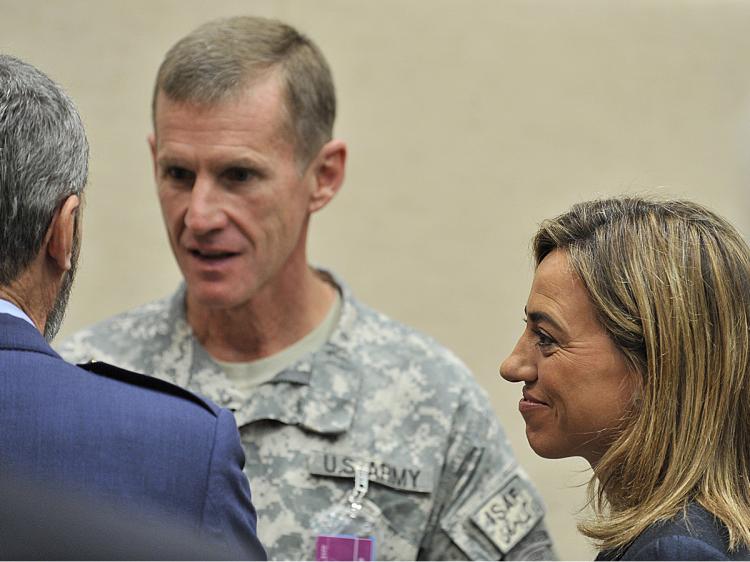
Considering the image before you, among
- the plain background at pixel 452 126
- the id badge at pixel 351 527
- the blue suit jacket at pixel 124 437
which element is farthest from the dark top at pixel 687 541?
the plain background at pixel 452 126

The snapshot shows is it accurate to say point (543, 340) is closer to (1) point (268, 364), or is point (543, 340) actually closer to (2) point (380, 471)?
(2) point (380, 471)

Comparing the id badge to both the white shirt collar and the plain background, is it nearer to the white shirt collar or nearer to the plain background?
the white shirt collar

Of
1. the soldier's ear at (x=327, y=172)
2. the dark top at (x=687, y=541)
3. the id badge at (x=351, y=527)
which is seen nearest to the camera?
the dark top at (x=687, y=541)

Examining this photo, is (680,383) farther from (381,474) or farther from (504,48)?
(504,48)

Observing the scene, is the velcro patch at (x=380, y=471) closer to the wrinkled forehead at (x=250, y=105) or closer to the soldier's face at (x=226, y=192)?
the soldier's face at (x=226, y=192)

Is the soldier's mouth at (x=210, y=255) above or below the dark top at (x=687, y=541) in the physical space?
above

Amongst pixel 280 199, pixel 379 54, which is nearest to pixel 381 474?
pixel 280 199

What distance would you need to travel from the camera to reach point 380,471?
7.88 ft

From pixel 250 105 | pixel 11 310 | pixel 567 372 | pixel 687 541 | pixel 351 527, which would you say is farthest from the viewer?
pixel 250 105

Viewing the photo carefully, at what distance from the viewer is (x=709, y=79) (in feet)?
13.8

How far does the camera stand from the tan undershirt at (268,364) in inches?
99.9

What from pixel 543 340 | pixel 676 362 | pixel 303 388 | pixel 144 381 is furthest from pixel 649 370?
pixel 303 388

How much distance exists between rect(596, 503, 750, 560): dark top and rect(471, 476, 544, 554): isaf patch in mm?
997

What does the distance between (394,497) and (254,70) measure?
973 millimetres
